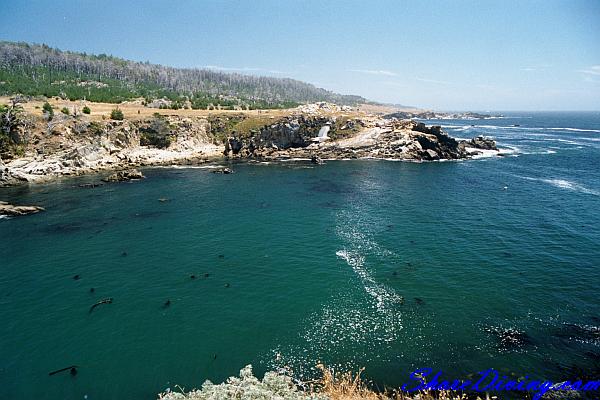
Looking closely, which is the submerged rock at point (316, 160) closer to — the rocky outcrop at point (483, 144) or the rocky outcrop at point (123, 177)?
the rocky outcrop at point (123, 177)

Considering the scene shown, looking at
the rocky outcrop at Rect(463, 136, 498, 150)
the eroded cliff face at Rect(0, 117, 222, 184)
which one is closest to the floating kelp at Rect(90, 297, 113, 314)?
the eroded cliff face at Rect(0, 117, 222, 184)

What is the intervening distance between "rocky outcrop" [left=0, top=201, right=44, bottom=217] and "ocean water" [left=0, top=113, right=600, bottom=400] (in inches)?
132

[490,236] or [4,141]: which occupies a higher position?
[4,141]

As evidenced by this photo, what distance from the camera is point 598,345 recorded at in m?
30.3

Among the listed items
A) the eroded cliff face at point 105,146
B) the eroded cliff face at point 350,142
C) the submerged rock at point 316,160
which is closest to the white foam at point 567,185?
the eroded cliff face at point 350,142

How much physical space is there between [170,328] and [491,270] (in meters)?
38.4

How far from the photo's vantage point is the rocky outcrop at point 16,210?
226 feet

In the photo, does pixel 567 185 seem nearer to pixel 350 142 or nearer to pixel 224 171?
pixel 350 142

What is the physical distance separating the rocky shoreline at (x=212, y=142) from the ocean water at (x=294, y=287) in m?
31.5

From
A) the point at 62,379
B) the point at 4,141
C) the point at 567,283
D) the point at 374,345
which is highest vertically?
the point at 4,141

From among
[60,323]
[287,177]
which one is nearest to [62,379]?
[60,323]

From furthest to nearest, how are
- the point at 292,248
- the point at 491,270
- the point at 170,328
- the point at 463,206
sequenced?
the point at 463,206, the point at 292,248, the point at 491,270, the point at 170,328

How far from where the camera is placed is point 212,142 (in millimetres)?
144250

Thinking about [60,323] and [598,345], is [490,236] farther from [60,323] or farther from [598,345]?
[60,323]
